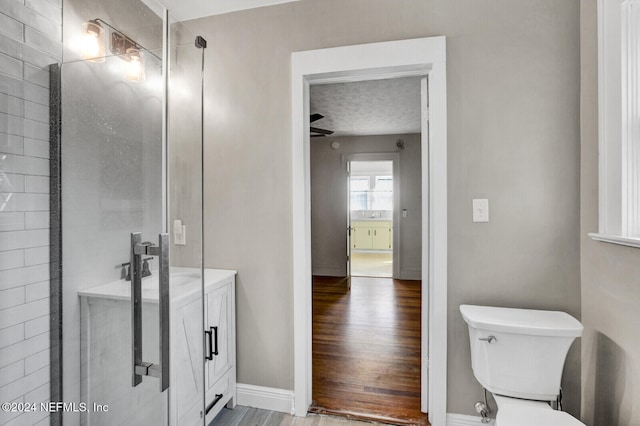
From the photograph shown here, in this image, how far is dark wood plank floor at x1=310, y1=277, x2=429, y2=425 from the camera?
2.04 metres

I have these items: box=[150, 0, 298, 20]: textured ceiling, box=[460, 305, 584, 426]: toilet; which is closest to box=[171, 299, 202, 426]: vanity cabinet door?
box=[460, 305, 584, 426]: toilet

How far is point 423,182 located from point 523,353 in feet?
3.27

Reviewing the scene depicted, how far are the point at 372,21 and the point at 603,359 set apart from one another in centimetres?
204

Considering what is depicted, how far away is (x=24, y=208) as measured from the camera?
1.07 m

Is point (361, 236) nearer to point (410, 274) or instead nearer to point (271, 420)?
point (410, 274)

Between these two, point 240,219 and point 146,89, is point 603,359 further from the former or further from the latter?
point 146,89

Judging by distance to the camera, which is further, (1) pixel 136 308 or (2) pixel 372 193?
(2) pixel 372 193

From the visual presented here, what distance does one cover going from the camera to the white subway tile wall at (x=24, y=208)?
1.00 meters

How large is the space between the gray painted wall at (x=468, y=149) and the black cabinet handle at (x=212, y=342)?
297 millimetres

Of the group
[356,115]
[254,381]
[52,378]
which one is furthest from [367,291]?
[52,378]

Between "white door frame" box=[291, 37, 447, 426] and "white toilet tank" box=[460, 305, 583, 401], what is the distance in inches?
10.2

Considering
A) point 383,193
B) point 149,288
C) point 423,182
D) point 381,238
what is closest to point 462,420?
point 423,182

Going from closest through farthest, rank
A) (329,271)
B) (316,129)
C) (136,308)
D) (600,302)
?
(136,308)
(600,302)
(316,129)
(329,271)

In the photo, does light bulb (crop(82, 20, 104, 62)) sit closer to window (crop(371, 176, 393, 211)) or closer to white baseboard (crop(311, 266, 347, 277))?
white baseboard (crop(311, 266, 347, 277))
